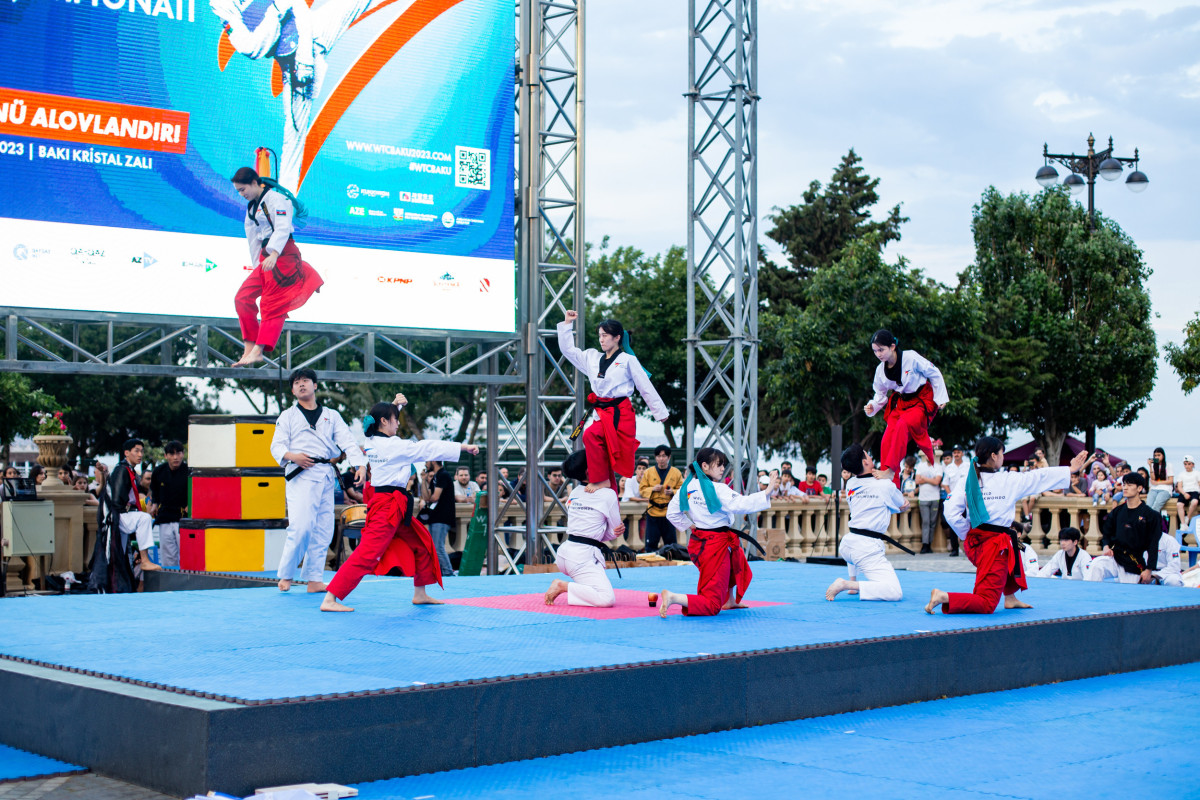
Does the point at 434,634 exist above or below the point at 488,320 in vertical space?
below

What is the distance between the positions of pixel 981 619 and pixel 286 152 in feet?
25.3

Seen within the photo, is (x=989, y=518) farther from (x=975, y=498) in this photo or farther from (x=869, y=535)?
(x=869, y=535)

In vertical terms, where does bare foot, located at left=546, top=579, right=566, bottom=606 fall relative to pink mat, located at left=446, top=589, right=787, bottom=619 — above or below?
above

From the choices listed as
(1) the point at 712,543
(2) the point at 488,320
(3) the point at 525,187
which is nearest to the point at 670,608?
(1) the point at 712,543

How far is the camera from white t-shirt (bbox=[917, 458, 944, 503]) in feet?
56.5

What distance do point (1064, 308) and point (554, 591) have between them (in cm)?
2699

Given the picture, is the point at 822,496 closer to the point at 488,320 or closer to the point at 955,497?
the point at 488,320

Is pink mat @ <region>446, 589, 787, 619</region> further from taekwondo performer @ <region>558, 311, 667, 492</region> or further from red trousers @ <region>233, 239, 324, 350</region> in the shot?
red trousers @ <region>233, 239, 324, 350</region>

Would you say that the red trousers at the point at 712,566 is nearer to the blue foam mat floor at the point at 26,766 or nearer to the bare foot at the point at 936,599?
the bare foot at the point at 936,599

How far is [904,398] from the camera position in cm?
870

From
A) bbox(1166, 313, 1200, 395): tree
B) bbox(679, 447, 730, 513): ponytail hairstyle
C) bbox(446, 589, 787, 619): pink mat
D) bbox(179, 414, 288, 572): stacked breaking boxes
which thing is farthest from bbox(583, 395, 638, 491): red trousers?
bbox(1166, 313, 1200, 395): tree

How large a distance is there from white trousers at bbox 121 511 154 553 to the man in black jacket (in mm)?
8364

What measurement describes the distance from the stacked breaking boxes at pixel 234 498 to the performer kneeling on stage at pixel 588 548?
435cm

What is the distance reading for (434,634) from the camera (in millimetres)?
6316
